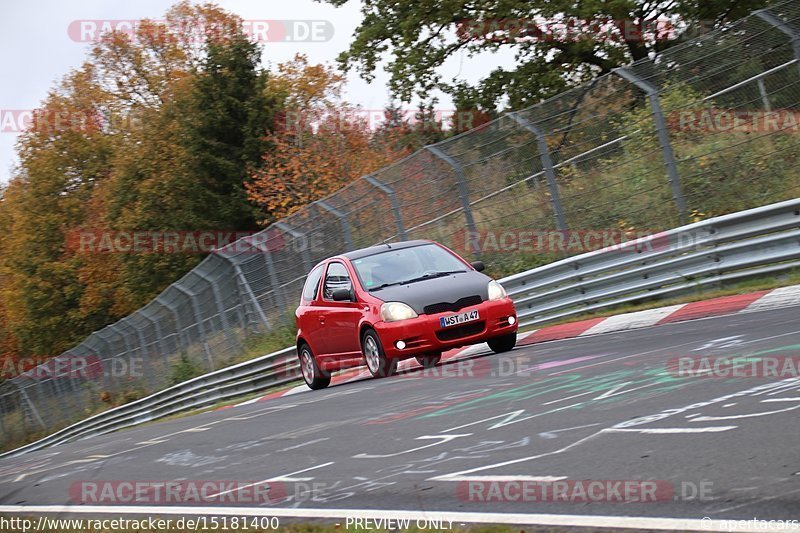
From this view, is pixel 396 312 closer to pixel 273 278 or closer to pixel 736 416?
pixel 736 416

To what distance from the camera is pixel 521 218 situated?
17.0 meters

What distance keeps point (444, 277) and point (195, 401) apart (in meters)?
11.0

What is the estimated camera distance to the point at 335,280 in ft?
48.9

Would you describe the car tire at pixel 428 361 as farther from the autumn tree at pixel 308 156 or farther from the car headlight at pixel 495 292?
the autumn tree at pixel 308 156

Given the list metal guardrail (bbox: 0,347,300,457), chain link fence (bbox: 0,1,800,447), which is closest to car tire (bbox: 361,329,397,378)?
chain link fence (bbox: 0,1,800,447)

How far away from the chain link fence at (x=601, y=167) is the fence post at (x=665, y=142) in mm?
18

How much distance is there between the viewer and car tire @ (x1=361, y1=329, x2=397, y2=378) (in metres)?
13.3

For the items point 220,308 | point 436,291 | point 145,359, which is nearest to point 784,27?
point 436,291

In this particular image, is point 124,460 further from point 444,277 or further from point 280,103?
point 280,103

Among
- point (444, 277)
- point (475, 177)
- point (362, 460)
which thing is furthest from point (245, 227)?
point (362, 460)

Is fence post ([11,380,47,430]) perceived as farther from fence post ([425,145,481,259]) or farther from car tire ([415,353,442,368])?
car tire ([415,353,442,368])

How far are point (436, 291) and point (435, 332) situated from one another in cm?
55

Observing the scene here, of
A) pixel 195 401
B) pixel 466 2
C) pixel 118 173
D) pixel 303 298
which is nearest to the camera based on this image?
pixel 303 298

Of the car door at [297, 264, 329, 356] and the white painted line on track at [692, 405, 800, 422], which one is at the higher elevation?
the car door at [297, 264, 329, 356]
